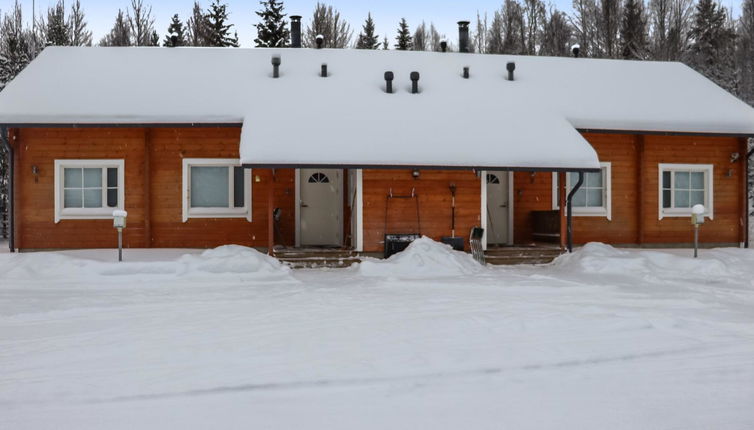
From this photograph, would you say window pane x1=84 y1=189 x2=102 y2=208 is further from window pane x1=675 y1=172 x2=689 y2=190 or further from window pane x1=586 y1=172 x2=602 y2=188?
window pane x1=675 y1=172 x2=689 y2=190

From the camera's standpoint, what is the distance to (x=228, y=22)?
3325 cm

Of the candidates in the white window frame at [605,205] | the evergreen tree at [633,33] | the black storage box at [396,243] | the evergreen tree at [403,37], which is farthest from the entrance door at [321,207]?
the evergreen tree at [403,37]

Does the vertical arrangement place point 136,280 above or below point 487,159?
below

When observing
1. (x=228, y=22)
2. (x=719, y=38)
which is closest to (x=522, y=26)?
(x=719, y=38)

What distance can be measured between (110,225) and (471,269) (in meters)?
7.27

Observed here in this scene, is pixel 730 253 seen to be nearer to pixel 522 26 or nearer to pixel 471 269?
pixel 471 269

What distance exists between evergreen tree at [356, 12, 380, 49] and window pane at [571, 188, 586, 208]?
2635cm

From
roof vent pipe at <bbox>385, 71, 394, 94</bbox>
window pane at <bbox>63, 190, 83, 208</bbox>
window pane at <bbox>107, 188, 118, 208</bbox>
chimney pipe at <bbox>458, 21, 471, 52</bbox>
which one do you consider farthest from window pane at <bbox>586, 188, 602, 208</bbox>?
window pane at <bbox>63, 190, 83, 208</bbox>

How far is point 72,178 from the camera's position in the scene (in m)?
12.0

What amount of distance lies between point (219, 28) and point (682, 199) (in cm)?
2682

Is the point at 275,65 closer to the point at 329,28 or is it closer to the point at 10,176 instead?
the point at 10,176

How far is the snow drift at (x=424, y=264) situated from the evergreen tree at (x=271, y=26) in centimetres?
2446

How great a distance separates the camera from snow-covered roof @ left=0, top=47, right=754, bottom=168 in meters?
10.8

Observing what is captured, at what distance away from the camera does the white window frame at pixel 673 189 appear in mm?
13312
